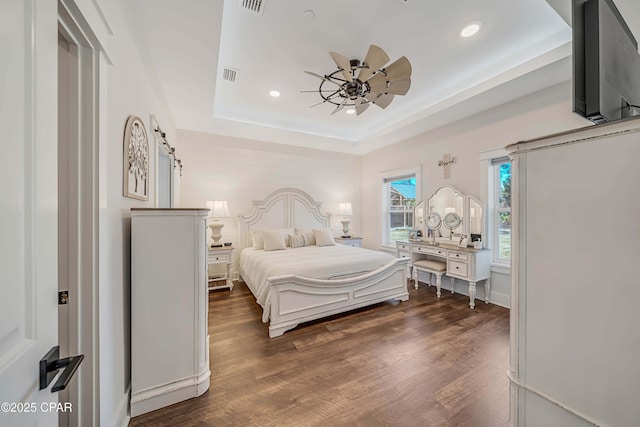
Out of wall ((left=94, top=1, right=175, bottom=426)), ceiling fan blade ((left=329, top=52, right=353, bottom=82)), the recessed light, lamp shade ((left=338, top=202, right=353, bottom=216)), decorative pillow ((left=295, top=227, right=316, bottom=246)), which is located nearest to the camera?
wall ((left=94, top=1, right=175, bottom=426))

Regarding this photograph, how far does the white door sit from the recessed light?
2906mm

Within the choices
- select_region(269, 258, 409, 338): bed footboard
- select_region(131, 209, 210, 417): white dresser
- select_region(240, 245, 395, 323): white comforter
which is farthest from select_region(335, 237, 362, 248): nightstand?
select_region(131, 209, 210, 417): white dresser

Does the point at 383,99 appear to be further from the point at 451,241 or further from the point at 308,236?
the point at 308,236

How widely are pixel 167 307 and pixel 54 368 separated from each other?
1.09m

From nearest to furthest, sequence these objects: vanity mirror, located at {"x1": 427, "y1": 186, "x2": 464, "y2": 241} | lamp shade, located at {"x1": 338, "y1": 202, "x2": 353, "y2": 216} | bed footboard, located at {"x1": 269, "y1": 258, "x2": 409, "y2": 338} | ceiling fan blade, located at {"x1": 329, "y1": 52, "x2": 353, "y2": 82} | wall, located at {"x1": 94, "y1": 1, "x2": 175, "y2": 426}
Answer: wall, located at {"x1": 94, "y1": 1, "x2": 175, "y2": 426} → ceiling fan blade, located at {"x1": 329, "y1": 52, "x2": 353, "y2": 82} → bed footboard, located at {"x1": 269, "y1": 258, "x2": 409, "y2": 338} → vanity mirror, located at {"x1": 427, "y1": 186, "x2": 464, "y2": 241} → lamp shade, located at {"x1": 338, "y1": 202, "x2": 353, "y2": 216}

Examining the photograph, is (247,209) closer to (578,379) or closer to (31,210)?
(31,210)

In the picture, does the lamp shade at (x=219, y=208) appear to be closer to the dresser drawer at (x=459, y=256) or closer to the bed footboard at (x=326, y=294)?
the bed footboard at (x=326, y=294)

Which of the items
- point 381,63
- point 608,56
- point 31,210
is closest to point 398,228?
point 381,63

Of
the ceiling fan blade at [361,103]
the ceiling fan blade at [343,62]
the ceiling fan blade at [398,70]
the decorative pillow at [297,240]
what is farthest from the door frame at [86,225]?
the decorative pillow at [297,240]

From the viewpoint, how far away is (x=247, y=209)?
4691 mm

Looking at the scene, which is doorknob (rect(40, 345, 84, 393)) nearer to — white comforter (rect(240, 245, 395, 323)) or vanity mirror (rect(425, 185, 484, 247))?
white comforter (rect(240, 245, 395, 323))

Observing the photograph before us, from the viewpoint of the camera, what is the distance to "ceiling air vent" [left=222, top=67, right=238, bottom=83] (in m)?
2.93

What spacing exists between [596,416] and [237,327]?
2687 mm

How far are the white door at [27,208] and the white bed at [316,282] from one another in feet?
6.31
